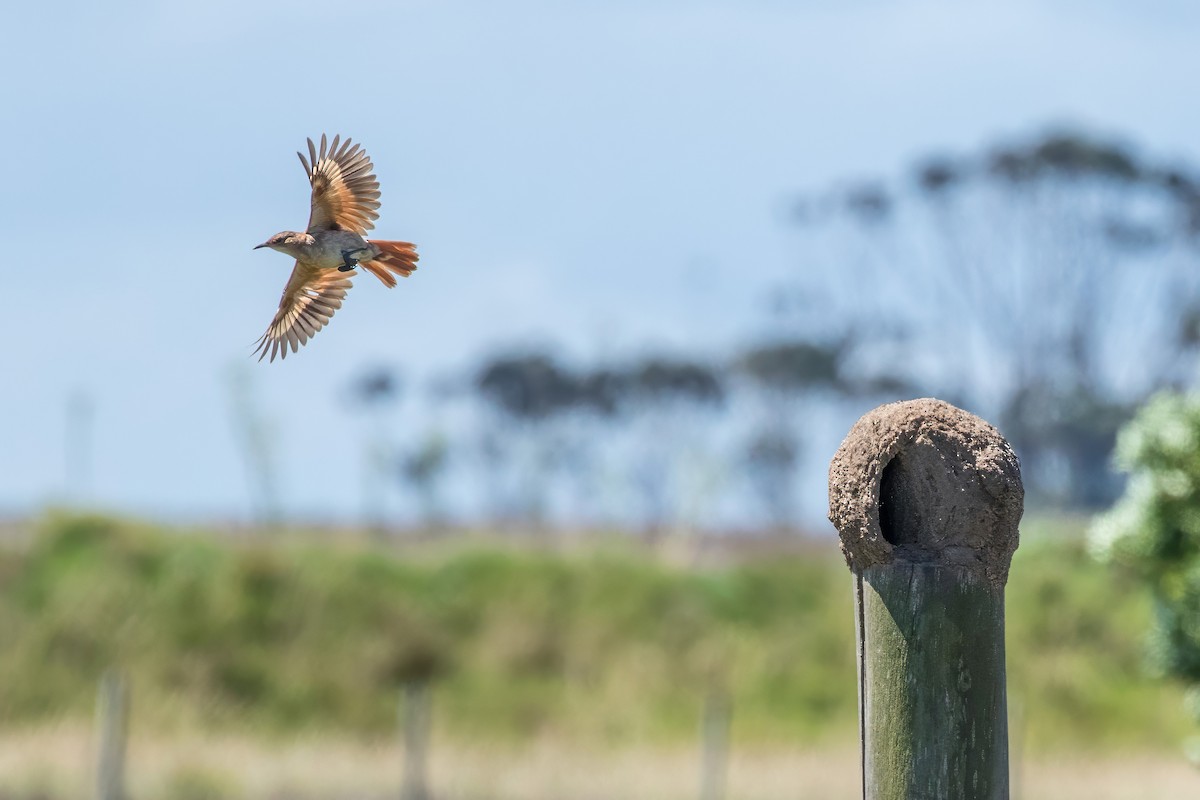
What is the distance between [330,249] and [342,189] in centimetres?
33

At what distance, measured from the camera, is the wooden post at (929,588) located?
3869mm

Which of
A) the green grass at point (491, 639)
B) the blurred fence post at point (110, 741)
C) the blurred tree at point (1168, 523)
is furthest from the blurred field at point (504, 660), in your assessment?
the blurred tree at point (1168, 523)

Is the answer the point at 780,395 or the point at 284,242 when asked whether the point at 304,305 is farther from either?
the point at 780,395

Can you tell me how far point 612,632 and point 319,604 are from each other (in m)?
3.28

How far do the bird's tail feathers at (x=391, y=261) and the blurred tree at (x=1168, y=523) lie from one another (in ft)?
20.5

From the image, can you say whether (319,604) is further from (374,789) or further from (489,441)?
(489,441)

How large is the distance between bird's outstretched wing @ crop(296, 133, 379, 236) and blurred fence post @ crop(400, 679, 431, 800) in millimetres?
11264

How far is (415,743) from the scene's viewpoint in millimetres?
15445

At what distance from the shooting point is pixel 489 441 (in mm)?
47812

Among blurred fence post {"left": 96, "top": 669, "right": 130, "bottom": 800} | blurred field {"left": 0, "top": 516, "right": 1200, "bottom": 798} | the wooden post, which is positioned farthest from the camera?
blurred field {"left": 0, "top": 516, "right": 1200, "bottom": 798}

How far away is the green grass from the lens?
18.5 meters

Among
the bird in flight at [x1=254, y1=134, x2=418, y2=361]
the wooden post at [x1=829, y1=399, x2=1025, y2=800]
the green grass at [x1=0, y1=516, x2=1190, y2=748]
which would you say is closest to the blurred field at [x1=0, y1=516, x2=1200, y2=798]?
the green grass at [x1=0, y1=516, x2=1190, y2=748]

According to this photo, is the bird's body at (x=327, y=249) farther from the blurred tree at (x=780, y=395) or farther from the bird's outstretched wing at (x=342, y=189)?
the blurred tree at (x=780, y=395)

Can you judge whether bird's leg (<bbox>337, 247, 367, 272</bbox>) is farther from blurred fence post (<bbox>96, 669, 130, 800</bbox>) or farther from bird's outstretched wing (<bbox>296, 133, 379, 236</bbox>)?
blurred fence post (<bbox>96, 669, 130, 800</bbox>)
